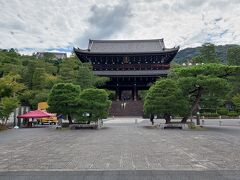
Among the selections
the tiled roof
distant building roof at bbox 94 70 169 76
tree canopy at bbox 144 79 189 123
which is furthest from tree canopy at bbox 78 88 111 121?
the tiled roof

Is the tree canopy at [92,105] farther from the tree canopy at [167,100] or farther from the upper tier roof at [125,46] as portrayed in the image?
the upper tier roof at [125,46]

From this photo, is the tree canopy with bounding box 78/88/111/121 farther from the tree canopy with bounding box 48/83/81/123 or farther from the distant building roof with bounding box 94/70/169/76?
the distant building roof with bounding box 94/70/169/76

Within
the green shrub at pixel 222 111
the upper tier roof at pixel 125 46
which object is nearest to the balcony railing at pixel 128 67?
the upper tier roof at pixel 125 46

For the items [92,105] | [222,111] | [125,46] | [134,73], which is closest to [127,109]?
[134,73]

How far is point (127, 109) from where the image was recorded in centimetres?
5366

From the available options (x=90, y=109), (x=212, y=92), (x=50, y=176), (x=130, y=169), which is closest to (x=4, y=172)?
(x=50, y=176)

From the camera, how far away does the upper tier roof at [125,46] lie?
5882 cm

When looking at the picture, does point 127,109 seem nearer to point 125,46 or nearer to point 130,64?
point 130,64

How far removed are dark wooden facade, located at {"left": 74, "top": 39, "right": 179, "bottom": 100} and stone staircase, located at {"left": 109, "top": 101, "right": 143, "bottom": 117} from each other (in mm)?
3880

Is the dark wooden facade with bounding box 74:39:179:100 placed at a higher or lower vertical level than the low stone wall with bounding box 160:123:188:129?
higher

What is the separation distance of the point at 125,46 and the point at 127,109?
1595cm

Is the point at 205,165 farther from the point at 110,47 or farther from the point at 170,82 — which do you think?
the point at 110,47

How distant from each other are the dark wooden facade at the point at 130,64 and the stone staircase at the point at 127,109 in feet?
12.7

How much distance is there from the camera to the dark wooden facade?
54625 mm
